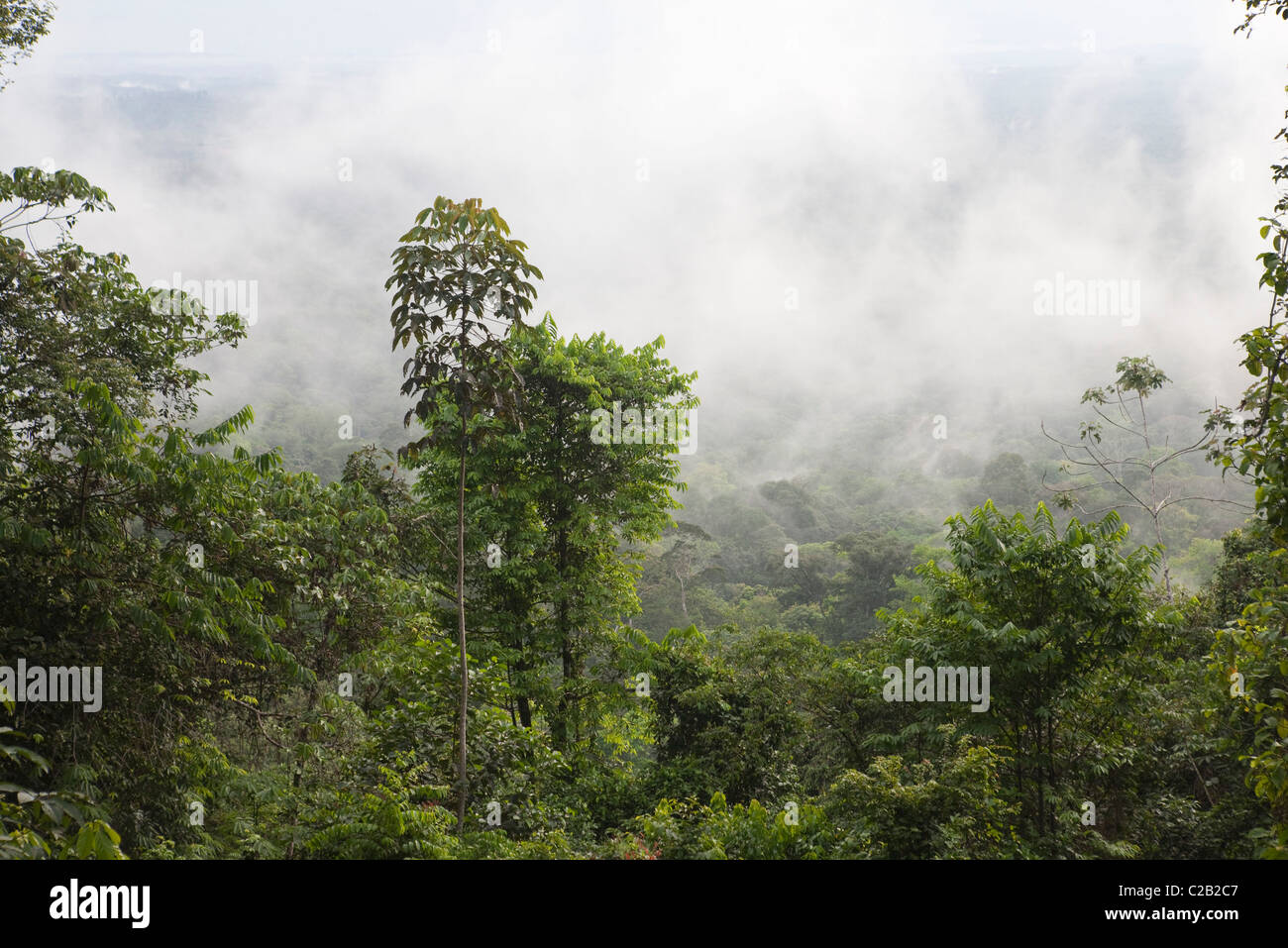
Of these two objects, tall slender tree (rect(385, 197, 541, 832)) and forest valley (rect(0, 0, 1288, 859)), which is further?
tall slender tree (rect(385, 197, 541, 832))

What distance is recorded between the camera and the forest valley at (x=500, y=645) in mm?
5598

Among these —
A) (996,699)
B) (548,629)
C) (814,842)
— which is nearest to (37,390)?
(548,629)

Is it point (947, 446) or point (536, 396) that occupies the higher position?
point (947, 446)

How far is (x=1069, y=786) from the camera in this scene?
29.7ft

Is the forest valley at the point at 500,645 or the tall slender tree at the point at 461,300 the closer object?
the forest valley at the point at 500,645

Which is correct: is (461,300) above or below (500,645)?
above

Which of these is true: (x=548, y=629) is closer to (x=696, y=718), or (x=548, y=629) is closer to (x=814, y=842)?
(x=696, y=718)

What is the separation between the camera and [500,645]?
13.6 meters

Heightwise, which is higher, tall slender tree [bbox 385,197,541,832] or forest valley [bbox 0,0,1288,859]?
tall slender tree [bbox 385,197,541,832]

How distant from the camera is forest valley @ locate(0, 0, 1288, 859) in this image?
560cm

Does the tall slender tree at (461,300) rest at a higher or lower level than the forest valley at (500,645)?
higher

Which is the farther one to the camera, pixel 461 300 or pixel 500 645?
pixel 500 645

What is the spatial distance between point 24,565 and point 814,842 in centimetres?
717
